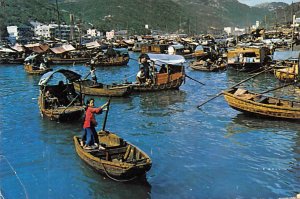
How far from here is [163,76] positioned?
105 ft

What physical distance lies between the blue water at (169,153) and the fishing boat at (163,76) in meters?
2.61

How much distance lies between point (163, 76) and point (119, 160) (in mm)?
18910

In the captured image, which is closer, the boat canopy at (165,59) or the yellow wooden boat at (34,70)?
the boat canopy at (165,59)

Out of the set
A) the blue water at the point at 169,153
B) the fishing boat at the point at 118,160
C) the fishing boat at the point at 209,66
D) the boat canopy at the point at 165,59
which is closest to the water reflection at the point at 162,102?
the blue water at the point at 169,153

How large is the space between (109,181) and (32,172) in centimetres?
368

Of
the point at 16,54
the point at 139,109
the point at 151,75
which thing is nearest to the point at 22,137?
the point at 139,109

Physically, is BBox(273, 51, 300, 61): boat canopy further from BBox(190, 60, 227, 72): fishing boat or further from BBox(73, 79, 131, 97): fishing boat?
BBox(73, 79, 131, 97): fishing boat

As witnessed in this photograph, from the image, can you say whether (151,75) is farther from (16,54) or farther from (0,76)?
(16,54)

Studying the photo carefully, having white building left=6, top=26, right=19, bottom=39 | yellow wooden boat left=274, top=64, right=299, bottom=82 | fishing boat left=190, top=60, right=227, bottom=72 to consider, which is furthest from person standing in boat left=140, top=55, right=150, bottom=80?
white building left=6, top=26, right=19, bottom=39

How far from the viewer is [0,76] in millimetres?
49625

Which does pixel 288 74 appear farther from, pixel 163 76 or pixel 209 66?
pixel 209 66

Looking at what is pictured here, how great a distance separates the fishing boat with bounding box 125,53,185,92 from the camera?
31359 millimetres

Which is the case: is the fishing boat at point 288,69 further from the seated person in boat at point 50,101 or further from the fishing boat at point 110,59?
the fishing boat at point 110,59

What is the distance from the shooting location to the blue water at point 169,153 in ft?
43.6
